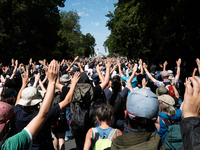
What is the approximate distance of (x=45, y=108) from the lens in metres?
1.45

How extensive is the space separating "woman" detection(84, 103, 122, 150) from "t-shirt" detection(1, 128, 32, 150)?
0.94 meters

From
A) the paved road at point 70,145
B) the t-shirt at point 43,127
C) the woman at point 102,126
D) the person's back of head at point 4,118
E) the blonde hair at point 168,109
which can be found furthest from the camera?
the paved road at point 70,145

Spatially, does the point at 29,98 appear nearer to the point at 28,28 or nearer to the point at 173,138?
the point at 173,138

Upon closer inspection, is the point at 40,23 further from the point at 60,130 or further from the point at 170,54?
the point at 60,130

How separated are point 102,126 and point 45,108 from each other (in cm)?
102

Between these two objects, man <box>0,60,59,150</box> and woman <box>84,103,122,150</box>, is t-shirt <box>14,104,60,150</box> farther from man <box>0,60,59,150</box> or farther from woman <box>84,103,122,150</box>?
man <box>0,60,59,150</box>

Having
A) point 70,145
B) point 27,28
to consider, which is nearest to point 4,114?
point 70,145

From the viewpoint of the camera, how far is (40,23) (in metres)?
23.6

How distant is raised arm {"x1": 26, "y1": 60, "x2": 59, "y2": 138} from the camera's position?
1405 mm

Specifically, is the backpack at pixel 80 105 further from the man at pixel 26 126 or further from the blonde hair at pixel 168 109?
the man at pixel 26 126

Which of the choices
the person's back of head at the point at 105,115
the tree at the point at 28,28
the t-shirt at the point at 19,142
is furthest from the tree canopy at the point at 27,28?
the t-shirt at the point at 19,142

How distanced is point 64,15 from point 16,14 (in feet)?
128

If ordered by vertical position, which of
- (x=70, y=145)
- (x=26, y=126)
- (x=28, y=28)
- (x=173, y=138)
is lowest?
(x=70, y=145)

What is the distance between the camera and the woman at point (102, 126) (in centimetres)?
211
